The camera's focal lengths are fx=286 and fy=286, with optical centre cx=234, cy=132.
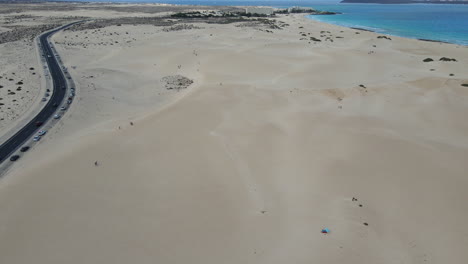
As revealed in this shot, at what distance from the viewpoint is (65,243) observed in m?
16.2

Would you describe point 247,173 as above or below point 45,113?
below

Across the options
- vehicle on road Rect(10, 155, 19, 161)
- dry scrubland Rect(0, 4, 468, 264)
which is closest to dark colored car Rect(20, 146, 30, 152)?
vehicle on road Rect(10, 155, 19, 161)

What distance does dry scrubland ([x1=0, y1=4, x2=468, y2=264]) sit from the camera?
16141 mm

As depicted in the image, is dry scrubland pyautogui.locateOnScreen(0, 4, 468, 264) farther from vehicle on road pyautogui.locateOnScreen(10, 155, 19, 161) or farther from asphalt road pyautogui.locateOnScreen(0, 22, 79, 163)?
asphalt road pyautogui.locateOnScreen(0, 22, 79, 163)

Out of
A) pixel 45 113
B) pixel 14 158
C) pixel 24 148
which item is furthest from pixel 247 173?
pixel 45 113

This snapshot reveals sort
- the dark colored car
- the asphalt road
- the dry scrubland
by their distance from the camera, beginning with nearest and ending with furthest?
1. the dry scrubland
2. the dark colored car
3. the asphalt road

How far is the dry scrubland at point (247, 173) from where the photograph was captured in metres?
16.1

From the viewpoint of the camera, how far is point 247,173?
22094mm

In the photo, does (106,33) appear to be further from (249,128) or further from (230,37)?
(249,128)

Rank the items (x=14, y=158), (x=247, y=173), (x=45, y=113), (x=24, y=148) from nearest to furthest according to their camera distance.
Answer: (x=247, y=173) < (x=14, y=158) < (x=24, y=148) < (x=45, y=113)

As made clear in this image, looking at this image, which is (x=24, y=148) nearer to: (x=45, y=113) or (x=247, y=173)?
(x=45, y=113)

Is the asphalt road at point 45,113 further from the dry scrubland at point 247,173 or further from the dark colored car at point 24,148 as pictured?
the dry scrubland at point 247,173

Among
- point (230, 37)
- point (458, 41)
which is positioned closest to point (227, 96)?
point (230, 37)

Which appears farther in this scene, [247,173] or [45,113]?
[45,113]
